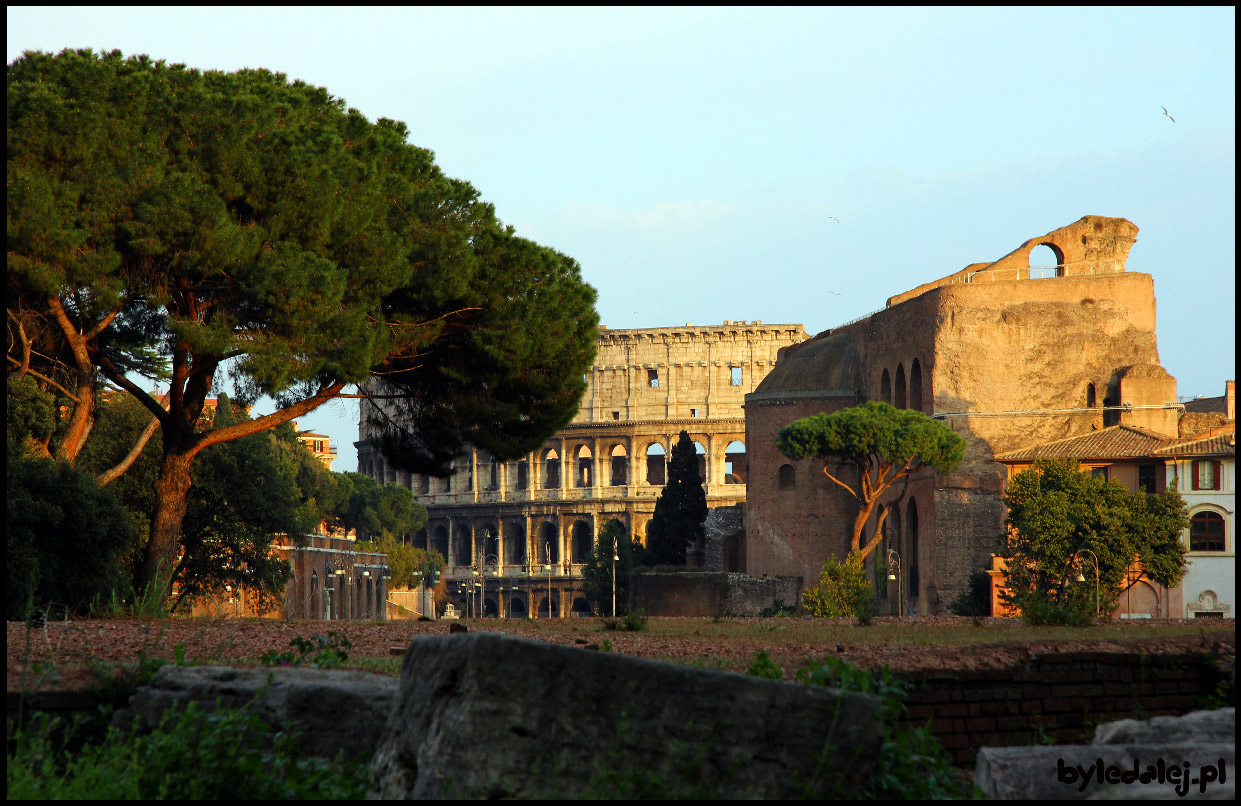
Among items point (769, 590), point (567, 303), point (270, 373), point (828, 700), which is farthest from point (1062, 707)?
point (769, 590)

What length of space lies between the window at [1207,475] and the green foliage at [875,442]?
5.79 meters

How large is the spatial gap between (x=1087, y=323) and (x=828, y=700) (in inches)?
1376

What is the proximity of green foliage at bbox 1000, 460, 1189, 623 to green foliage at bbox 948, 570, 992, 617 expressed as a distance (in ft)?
13.1

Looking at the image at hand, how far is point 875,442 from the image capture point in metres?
37.3

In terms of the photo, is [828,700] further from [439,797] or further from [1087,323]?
[1087,323]

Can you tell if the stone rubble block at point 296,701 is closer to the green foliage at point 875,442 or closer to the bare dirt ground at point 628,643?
the bare dirt ground at point 628,643

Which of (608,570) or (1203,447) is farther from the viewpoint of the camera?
(608,570)

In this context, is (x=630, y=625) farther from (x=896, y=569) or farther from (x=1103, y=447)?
(x=896, y=569)

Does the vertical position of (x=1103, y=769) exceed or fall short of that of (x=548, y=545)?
it exceeds it

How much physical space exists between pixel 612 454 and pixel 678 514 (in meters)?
30.0

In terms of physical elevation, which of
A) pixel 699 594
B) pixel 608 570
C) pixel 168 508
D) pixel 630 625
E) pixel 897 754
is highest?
pixel 168 508

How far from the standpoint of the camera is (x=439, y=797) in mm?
4477

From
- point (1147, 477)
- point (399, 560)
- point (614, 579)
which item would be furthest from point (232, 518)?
point (399, 560)

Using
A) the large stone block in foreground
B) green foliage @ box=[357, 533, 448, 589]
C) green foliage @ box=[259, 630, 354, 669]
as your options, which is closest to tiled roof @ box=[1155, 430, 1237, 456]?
green foliage @ box=[259, 630, 354, 669]
